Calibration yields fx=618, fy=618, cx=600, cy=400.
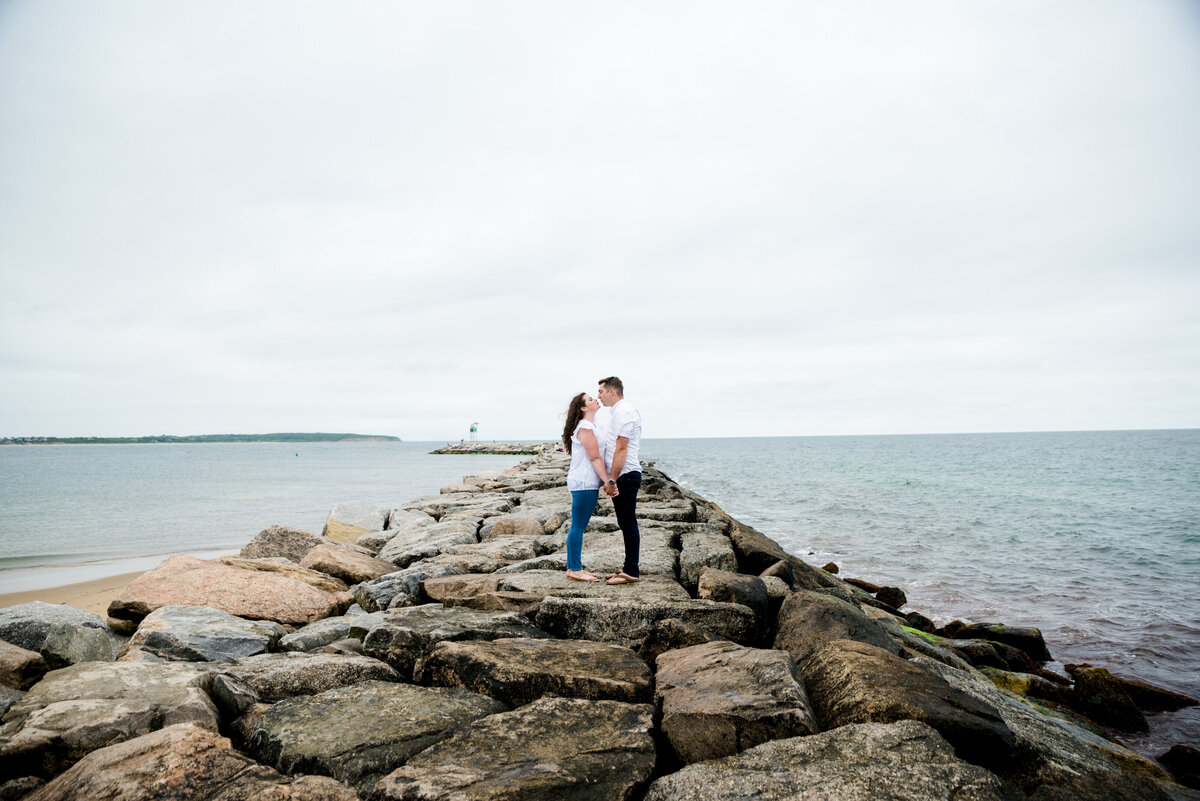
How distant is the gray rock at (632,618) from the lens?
3.87 metres

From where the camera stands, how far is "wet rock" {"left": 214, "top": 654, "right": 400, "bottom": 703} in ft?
10.6

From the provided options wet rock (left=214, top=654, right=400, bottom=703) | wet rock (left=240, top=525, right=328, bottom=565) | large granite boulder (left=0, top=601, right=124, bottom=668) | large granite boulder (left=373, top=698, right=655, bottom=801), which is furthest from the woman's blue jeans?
wet rock (left=240, top=525, right=328, bottom=565)

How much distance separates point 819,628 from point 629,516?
6.14 feet

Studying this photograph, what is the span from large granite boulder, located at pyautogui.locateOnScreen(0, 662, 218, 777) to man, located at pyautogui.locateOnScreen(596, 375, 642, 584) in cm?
301

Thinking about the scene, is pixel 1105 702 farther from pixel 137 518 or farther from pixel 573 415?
pixel 137 518

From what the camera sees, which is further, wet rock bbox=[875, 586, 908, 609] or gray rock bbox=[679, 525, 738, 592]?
wet rock bbox=[875, 586, 908, 609]

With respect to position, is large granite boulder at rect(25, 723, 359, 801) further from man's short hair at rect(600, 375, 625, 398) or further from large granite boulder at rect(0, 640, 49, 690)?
man's short hair at rect(600, 375, 625, 398)

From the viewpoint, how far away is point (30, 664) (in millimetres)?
3492

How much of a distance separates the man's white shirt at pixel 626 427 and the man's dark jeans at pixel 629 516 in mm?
86

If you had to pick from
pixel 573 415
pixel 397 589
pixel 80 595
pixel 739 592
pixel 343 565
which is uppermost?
pixel 573 415

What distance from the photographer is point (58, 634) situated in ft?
12.3

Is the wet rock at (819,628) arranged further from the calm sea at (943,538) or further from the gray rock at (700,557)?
the calm sea at (943,538)

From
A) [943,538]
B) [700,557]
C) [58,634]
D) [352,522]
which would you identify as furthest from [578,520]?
[943,538]

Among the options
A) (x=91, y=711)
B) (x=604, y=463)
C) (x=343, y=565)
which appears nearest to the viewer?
(x=91, y=711)
